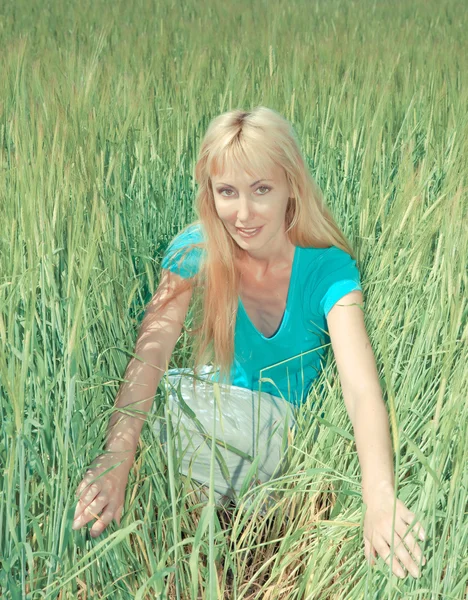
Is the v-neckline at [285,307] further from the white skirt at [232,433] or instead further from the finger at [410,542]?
the finger at [410,542]

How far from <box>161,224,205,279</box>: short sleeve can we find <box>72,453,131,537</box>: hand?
1.23 ft

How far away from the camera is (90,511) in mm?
1026

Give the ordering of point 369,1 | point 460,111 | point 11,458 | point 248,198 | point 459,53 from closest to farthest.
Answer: point 11,458
point 248,198
point 460,111
point 459,53
point 369,1

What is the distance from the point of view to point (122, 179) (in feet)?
5.25

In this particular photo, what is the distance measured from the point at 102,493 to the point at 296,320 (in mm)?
473

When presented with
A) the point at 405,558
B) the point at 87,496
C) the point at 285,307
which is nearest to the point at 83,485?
the point at 87,496

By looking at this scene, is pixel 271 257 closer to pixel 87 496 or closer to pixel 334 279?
pixel 334 279

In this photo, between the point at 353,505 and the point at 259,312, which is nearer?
the point at 353,505

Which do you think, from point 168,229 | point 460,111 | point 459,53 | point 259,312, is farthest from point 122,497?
point 459,53

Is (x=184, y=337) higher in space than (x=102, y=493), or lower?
higher

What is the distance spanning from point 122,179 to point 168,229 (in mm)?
137

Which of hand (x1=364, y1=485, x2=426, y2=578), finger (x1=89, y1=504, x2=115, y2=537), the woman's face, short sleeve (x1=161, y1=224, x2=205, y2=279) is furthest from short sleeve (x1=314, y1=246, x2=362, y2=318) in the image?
finger (x1=89, y1=504, x2=115, y2=537)

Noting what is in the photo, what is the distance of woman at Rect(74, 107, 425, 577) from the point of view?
1.21 metres

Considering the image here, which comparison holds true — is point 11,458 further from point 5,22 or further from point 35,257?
point 5,22
